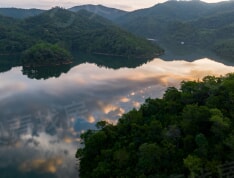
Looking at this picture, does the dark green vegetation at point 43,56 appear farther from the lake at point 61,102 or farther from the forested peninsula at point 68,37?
the lake at point 61,102

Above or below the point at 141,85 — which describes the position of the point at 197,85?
above

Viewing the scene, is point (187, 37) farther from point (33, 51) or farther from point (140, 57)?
point (33, 51)

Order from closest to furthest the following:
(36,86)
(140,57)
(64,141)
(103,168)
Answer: (103,168)
(64,141)
(36,86)
(140,57)

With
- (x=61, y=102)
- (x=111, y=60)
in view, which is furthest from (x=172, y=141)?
(x=111, y=60)

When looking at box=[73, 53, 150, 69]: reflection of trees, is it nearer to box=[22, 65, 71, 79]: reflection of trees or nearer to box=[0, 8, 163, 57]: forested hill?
box=[0, 8, 163, 57]: forested hill

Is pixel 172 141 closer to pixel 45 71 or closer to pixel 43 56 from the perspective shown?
pixel 45 71

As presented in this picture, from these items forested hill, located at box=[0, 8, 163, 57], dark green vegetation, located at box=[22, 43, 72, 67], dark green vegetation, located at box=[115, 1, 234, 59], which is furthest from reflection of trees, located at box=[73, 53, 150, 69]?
dark green vegetation, located at box=[115, 1, 234, 59]

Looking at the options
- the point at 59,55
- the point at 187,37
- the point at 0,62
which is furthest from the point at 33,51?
the point at 187,37
